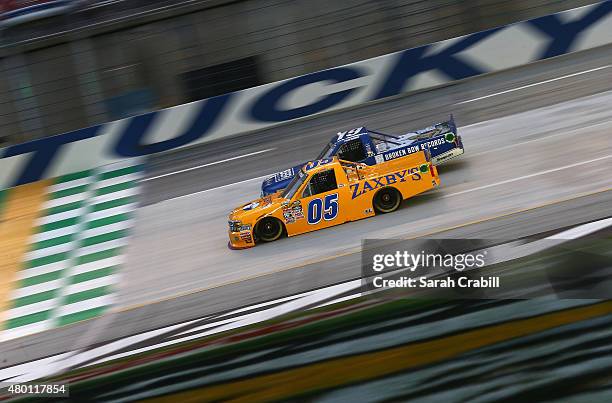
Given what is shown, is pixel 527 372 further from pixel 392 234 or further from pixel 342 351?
pixel 392 234

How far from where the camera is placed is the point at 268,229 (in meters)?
14.1

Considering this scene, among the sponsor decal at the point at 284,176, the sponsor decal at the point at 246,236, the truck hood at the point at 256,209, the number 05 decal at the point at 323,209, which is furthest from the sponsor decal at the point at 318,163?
the sponsor decal at the point at 246,236

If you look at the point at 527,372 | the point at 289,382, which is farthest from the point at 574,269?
the point at 289,382

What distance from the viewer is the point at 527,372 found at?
8398 millimetres

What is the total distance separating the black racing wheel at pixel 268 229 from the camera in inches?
555

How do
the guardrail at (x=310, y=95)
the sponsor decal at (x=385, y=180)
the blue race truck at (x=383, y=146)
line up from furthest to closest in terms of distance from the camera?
the guardrail at (x=310, y=95)
the blue race truck at (x=383, y=146)
the sponsor decal at (x=385, y=180)

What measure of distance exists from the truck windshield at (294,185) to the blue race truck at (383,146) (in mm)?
807

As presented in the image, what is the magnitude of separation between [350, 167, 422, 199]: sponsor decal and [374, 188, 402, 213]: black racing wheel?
0.56 ft

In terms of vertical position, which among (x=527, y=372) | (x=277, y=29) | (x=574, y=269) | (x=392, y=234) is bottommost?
(x=527, y=372)

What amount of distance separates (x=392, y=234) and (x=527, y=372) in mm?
5095

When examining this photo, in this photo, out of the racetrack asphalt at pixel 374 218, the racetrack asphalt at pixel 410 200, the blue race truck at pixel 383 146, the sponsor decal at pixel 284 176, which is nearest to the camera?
the racetrack asphalt at pixel 374 218

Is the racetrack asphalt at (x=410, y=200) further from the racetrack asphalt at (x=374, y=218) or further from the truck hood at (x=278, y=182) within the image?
the truck hood at (x=278, y=182)

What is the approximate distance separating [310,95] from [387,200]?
7355 mm

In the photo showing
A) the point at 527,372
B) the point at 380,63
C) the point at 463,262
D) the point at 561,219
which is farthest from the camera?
the point at 380,63
